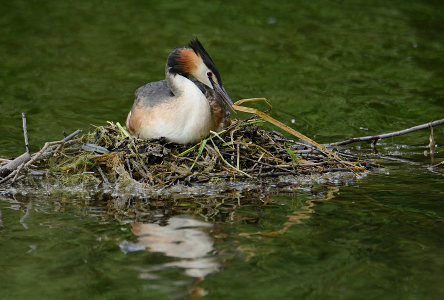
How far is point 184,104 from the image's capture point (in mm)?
6660

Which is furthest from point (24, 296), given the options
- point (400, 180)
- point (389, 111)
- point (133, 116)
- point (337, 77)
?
point (337, 77)

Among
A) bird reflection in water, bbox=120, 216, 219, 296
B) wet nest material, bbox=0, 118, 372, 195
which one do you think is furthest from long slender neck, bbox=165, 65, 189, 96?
bird reflection in water, bbox=120, 216, 219, 296

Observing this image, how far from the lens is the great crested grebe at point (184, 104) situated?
6637 millimetres

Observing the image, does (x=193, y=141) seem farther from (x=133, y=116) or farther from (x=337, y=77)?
(x=337, y=77)

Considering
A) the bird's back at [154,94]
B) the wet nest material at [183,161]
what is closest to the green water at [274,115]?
the wet nest material at [183,161]

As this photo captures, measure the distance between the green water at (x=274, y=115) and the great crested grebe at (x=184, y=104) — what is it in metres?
0.78

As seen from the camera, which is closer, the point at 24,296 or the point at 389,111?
the point at 24,296

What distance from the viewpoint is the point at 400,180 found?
271 inches

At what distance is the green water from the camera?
4430 mm

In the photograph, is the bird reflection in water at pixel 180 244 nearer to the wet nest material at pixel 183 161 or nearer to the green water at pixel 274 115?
the green water at pixel 274 115

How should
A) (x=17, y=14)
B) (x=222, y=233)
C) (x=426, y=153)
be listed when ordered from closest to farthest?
1. (x=222, y=233)
2. (x=426, y=153)
3. (x=17, y=14)

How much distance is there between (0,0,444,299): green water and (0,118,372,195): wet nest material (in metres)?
0.24

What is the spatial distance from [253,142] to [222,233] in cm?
199

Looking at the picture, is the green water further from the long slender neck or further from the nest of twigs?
the long slender neck
